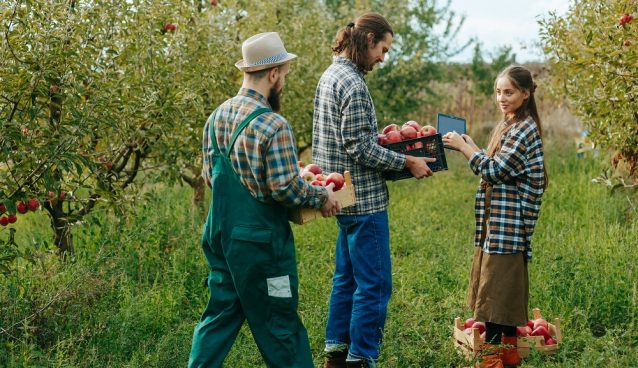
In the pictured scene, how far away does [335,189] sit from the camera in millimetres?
4039

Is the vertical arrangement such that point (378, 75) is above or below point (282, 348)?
above

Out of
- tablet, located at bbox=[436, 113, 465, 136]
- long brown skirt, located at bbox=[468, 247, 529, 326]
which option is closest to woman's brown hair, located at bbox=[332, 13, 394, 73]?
tablet, located at bbox=[436, 113, 465, 136]

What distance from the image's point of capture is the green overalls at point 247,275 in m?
3.57

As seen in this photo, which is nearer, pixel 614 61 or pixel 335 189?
pixel 335 189

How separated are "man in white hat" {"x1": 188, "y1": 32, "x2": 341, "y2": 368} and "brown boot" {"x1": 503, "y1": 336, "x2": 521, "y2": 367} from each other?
4.59 ft

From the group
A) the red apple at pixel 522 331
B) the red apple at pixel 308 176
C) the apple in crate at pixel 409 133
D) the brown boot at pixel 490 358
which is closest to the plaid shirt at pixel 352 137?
the apple in crate at pixel 409 133

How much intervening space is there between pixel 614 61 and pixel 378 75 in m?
8.36

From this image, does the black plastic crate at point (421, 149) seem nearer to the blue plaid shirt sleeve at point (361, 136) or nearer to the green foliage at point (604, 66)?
the blue plaid shirt sleeve at point (361, 136)

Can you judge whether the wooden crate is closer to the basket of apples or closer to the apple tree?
the basket of apples

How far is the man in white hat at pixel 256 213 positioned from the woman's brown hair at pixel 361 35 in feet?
2.73

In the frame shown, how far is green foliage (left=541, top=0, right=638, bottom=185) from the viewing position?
20.2ft

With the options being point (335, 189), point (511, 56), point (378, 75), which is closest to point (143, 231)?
point (335, 189)

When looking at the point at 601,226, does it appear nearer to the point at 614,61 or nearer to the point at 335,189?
the point at 614,61

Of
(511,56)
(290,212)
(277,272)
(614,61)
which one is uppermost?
(511,56)
